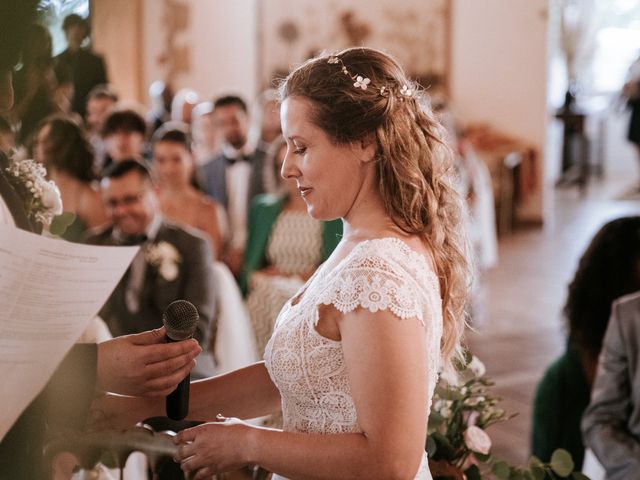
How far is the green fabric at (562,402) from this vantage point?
8.98 ft

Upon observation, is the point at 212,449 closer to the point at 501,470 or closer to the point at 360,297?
the point at 360,297

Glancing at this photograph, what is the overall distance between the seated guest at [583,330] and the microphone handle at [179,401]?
5.61 feet

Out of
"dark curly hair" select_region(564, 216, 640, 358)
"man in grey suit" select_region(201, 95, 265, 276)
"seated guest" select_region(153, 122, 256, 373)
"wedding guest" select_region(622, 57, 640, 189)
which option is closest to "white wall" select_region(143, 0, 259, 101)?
"wedding guest" select_region(622, 57, 640, 189)

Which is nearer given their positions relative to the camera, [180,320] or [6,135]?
[6,135]

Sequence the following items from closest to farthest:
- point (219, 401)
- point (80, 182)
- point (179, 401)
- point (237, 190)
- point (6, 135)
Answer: point (6, 135), point (179, 401), point (219, 401), point (80, 182), point (237, 190)

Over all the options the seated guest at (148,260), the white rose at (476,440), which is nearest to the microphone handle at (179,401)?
the white rose at (476,440)

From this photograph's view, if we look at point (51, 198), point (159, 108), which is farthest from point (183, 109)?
point (51, 198)

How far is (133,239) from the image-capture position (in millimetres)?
3451

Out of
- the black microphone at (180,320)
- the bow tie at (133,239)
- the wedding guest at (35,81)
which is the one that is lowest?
the bow tie at (133,239)

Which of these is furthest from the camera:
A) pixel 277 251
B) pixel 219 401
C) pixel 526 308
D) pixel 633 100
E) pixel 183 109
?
pixel 633 100

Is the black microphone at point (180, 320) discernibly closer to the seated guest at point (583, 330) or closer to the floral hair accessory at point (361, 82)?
the floral hair accessory at point (361, 82)

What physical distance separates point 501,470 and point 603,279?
1.10 meters

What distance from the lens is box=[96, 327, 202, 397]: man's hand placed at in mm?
1275

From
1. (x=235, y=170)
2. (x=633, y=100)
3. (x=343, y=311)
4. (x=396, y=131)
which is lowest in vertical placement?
(x=633, y=100)
